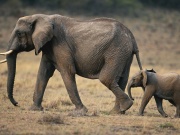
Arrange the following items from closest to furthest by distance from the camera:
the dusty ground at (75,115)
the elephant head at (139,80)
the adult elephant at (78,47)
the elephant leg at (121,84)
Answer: the dusty ground at (75,115)
the adult elephant at (78,47)
the elephant leg at (121,84)
the elephant head at (139,80)

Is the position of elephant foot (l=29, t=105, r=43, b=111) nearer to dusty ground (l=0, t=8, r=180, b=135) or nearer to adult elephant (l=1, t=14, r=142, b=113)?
dusty ground (l=0, t=8, r=180, b=135)

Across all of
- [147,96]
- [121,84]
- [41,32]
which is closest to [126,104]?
[121,84]

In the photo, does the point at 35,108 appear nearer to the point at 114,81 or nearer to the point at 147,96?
the point at 114,81

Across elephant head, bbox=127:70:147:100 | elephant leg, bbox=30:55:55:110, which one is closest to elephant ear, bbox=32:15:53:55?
elephant leg, bbox=30:55:55:110

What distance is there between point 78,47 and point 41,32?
0.81 meters

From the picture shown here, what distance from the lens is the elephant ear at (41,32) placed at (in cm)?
1354

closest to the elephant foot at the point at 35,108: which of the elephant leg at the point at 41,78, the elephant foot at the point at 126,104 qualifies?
the elephant leg at the point at 41,78

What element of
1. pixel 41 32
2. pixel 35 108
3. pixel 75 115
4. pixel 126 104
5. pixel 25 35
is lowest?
pixel 35 108

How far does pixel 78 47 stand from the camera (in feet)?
45.1

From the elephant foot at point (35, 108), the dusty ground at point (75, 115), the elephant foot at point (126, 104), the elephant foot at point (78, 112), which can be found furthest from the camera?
the elephant foot at point (35, 108)

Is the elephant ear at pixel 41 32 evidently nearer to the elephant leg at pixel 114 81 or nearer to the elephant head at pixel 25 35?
the elephant head at pixel 25 35

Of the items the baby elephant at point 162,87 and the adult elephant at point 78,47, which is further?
the baby elephant at point 162,87

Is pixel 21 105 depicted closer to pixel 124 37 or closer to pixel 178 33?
pixel 124 37

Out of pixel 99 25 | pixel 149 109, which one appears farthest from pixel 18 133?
pixel 149 109
